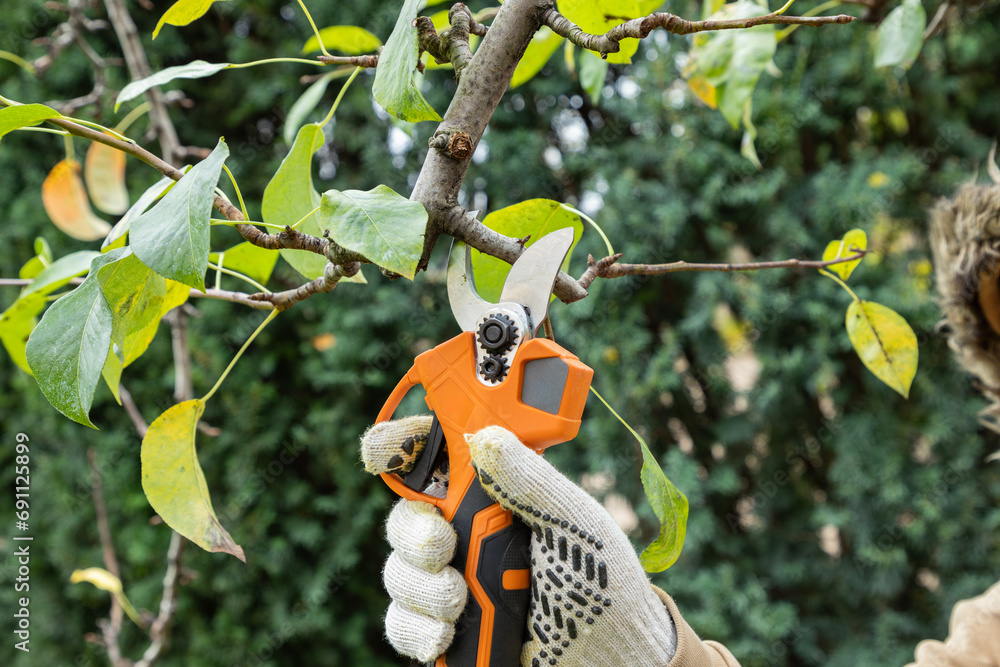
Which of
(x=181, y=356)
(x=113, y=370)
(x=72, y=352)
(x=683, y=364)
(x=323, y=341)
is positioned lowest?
(x=323, y=341)

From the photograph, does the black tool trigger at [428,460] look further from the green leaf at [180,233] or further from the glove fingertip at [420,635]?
the green leaf at [180,233]

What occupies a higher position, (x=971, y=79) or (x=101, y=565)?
(x=971, y=79)

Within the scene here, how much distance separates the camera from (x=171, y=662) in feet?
5.70

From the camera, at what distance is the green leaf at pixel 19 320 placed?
61 centimetres

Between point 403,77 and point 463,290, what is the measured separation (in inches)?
6.7

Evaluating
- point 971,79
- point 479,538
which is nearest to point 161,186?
point 479,538

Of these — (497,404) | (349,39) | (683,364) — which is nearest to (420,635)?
(497,404)

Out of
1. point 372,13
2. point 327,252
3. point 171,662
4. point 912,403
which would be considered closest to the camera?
point 327,252

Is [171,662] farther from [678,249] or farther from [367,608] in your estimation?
[678,249]

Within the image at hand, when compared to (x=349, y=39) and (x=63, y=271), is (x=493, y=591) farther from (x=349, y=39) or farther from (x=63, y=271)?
(x=349, y=39)

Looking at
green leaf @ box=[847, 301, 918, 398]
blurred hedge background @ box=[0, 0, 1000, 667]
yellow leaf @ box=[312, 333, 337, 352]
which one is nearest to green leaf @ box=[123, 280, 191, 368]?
green leaf @ box=[847, 301, 918, 398]

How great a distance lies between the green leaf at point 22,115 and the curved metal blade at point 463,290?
28 cm

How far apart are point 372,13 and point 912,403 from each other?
1.53 m

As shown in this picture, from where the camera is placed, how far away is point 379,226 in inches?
15.1
